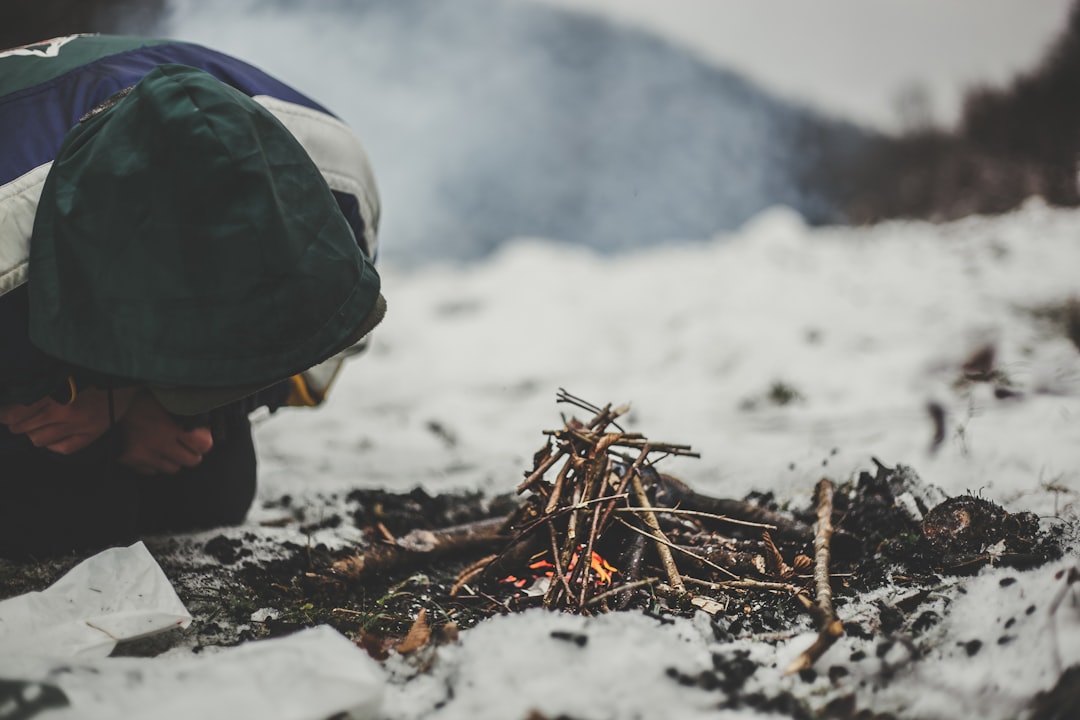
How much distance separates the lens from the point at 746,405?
12.1ft

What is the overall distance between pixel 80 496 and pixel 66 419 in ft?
0.86

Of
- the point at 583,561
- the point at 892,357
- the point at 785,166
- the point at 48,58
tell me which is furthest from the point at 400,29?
the point at 583,561

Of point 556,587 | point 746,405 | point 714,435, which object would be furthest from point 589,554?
point 746,405

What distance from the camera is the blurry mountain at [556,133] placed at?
11.1m

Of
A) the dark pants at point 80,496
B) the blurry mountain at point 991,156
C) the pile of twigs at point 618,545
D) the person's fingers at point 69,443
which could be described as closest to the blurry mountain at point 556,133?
the blurry mountain at point 991,156

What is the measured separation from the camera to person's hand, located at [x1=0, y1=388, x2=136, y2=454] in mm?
1551

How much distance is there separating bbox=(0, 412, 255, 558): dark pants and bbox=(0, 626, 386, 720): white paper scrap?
2.37 feet

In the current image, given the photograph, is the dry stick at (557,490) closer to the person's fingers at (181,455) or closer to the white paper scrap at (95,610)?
the white paper scrap at (95,610)

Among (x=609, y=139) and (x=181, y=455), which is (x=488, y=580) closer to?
(x=181, y=455)

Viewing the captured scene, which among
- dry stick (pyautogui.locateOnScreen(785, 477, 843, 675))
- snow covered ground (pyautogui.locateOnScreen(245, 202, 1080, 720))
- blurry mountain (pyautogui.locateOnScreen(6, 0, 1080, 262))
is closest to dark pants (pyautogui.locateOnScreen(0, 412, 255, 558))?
snow covered ground (pyautogui.locateOnScreen(245, 202, 1080, 720))

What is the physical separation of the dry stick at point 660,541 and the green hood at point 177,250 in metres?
0.89

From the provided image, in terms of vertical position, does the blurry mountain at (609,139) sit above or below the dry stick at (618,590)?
above

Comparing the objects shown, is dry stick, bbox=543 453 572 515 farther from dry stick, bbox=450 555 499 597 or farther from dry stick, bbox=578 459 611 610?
dry stick, bbox=450 555 499 597

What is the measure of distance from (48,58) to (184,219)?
0.84 meters
